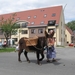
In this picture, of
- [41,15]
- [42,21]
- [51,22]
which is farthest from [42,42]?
[41,15]

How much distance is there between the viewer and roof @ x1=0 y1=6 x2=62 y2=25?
59.5 m

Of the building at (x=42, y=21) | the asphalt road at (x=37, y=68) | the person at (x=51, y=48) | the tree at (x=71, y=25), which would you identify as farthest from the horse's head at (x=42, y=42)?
the tree at (x=71, y=25)

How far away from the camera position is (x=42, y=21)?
198ft

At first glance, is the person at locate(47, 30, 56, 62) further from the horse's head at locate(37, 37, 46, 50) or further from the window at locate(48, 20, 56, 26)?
the window at locate(48, 20, 56, 26)

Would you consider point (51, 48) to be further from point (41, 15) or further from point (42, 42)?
point (41, 15)

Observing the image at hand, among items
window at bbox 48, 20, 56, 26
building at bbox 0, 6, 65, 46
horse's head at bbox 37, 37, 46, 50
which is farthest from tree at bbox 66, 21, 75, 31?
horse's head at bbox 37, 37, 46, 50

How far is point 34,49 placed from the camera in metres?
10.3

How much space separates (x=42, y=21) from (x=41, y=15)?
10.4 feet

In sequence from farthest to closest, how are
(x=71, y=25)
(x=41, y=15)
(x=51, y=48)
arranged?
(x=71, y=25)
(x=41, y=15)
(x=51, y=48)

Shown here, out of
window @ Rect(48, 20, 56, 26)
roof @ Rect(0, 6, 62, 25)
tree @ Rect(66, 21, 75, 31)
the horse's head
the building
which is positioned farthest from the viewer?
tree @ Rect(66, 21, 75, 31)

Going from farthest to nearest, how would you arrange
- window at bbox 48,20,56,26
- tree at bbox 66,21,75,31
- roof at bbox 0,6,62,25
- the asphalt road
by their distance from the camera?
1. tree at bbox 66,21,75,31
2. roof at bbox 0,6,62,25
3. window at bbox 48,20,56,26
4. the asphalt road

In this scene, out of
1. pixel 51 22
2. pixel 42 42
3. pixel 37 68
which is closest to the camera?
pixel 37 68

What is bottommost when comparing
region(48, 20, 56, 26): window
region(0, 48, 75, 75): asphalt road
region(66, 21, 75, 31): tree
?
region(0, 48, 75, 75): asphalt road

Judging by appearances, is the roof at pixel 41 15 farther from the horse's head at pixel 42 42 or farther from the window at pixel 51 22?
the horse's head at pixel 42 42
